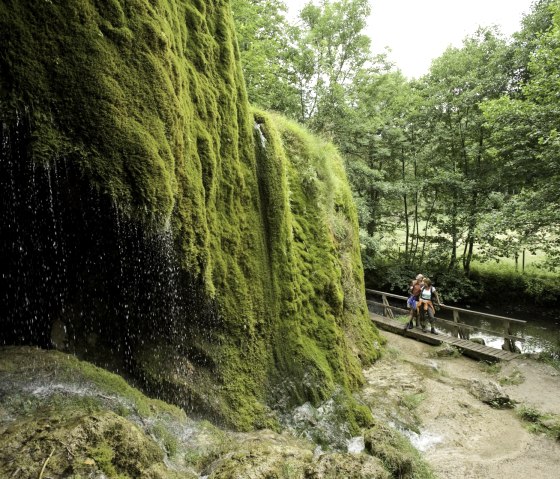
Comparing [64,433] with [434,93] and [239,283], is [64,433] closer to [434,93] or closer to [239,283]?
[239,283]

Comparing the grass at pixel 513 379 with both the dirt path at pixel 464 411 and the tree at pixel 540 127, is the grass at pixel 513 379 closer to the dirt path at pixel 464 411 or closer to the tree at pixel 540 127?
the dirt path at pixel 464 411

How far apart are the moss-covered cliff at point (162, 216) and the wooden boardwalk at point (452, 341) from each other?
5.09 metres

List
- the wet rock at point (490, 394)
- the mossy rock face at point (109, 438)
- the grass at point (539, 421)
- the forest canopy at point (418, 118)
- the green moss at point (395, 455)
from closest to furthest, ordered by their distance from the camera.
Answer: the mossy rock face at point (109, 438) < the green moss at point (395, 455) < the grass at point (539, 421) < the wet rock at point (490, 394) < the forest canopy at point (418, 118)

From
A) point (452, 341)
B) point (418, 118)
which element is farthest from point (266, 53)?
point (452, 341)

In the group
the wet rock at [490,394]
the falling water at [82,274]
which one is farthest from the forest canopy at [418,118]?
the falling water at [82,274]

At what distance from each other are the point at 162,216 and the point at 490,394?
27.5ft

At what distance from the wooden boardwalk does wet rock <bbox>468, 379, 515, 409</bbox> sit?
101 inches

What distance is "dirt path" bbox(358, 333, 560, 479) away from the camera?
19.4ft

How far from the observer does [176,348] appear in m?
5.40

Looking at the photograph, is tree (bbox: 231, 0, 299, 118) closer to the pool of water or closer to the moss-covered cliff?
the moss-covered cliff

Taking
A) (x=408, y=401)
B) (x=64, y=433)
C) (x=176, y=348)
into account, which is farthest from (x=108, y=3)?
(x=408, y=401)

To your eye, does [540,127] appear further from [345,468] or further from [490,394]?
[345,468]

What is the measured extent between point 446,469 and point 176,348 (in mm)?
4605

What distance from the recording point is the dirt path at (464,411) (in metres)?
5.93
